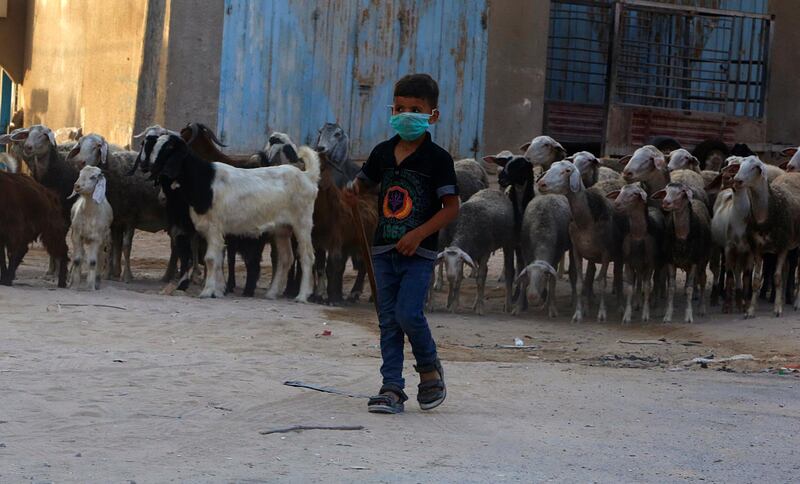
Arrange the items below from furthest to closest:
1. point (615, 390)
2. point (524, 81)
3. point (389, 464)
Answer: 1. point (524, 81)
2. point (615, 390)
3. point (389, 464)

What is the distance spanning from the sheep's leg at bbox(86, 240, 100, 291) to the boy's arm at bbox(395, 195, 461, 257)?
6122 mm

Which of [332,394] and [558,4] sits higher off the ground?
[558,4]

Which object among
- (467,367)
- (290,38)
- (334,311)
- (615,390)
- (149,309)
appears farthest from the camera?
(290,38)

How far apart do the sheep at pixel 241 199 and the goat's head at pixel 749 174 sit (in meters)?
4.08

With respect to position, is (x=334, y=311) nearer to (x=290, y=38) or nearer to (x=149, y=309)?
(x=149, y=309)

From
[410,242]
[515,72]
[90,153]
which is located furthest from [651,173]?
[410,242]

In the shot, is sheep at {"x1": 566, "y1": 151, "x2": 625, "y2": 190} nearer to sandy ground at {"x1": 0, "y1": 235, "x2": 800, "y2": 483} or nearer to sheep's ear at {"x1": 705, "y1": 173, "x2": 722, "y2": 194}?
sheep's ear at {"x1": 705, "y1": 173, "x2": 722, "y2": 194}

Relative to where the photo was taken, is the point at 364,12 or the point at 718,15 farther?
the point at 718,15

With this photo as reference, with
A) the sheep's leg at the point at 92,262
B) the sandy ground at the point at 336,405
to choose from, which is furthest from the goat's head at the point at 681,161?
the sheep's leg at the point at 92,262

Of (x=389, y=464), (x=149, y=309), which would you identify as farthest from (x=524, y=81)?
(x=389, y=464)

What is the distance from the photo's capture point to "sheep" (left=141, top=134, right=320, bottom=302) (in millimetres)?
12578

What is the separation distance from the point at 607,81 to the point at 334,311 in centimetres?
901

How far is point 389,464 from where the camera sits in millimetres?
5594

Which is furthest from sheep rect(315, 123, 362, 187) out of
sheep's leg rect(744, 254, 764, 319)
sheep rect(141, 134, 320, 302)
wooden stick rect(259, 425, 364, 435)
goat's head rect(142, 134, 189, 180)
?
wooden stick rect(259, 425, 364, 435)
